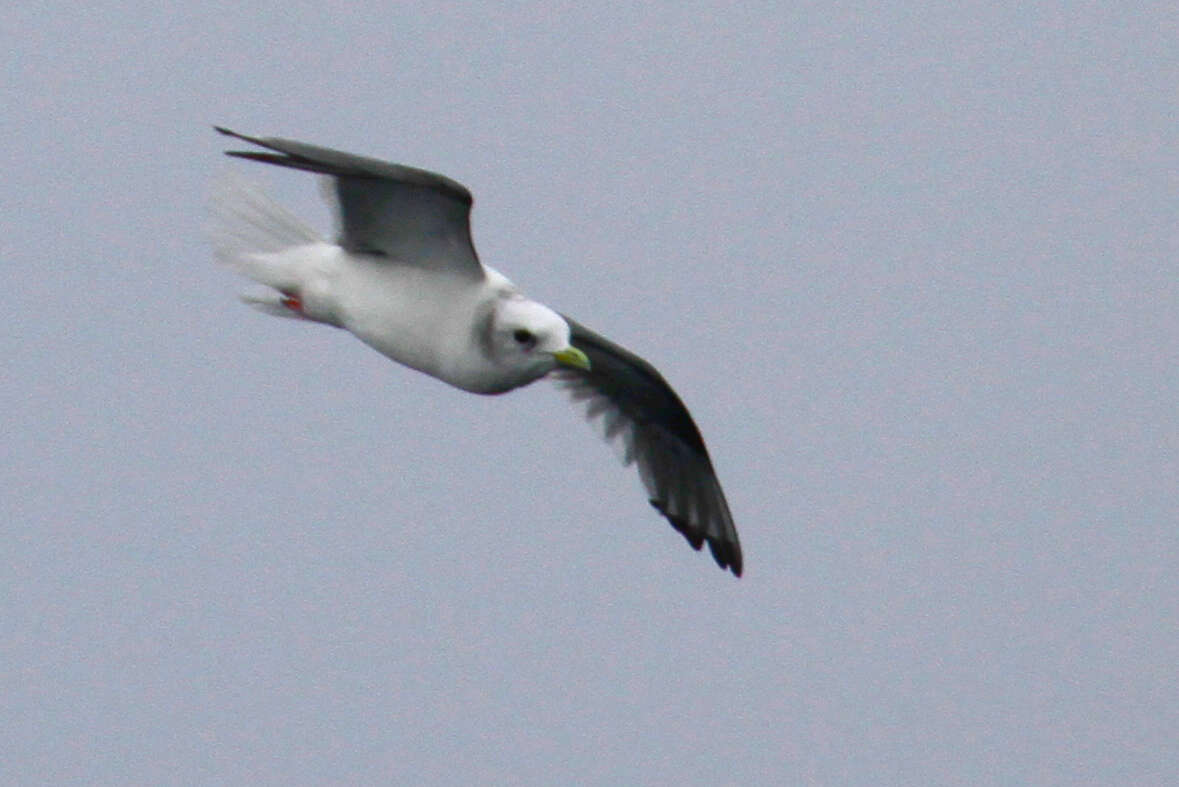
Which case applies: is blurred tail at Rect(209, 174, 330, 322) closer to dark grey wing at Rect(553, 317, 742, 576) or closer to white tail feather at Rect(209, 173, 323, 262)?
white tail feather at Rect(209, 173, 323, 262)

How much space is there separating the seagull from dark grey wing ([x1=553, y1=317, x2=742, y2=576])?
1963mm

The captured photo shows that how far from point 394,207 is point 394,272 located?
225 millimetres

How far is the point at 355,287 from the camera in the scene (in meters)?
7.48

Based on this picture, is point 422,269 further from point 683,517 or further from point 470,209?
point 683,517

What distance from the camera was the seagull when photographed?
714 centimetres

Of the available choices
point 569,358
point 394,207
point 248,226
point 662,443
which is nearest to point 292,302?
point 248,226

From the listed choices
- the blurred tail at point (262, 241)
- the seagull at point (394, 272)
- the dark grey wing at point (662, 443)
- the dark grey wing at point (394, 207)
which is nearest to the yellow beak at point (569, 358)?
the seagull at point (394, 272)

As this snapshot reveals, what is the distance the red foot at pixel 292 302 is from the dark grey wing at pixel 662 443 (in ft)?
6.58

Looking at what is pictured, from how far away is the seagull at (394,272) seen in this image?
7137 millimetres

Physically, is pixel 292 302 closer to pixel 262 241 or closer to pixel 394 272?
pixel 262 241

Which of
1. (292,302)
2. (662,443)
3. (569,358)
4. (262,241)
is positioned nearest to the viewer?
(569,358)

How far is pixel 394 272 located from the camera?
7.44 metres

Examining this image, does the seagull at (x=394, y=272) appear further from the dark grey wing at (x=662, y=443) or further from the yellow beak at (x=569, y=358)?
the dark grey wing at (x=662, y=443)

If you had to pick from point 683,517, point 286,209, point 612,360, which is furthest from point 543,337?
point 683,517
